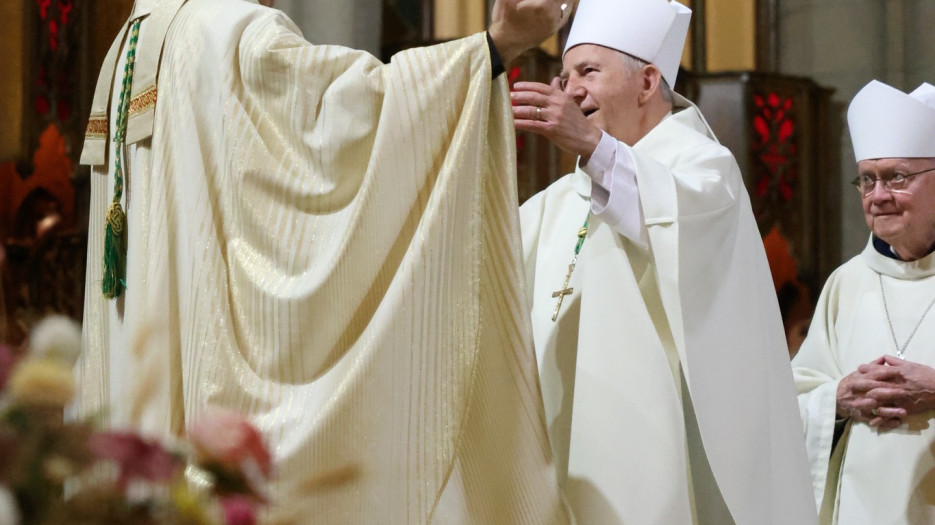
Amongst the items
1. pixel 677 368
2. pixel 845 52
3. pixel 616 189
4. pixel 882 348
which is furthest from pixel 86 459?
pixel 845 52

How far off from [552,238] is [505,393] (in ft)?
3.45

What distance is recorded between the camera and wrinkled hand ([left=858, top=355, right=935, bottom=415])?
395cm

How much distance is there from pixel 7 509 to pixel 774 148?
6.22 meters

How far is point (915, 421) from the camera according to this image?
161 inches

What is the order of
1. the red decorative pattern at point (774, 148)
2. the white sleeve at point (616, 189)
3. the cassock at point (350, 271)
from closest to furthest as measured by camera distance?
1. the cassock at point (350, 271)
2. the white sleeve at point (616, 189)
3. the red decorative pattern at point (774, 148)

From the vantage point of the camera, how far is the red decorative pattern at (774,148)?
6805 mm

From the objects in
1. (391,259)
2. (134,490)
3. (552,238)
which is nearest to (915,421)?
(552,238)

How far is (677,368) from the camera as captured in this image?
342cm

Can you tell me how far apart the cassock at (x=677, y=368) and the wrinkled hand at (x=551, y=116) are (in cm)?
16

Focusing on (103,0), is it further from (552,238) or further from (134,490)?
(134,490)

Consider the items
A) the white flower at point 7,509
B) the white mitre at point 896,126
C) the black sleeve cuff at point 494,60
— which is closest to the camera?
the white flower at point 7,509

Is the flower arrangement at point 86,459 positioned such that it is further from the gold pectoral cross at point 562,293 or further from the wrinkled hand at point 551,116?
the gold pectoral cross at point 562,293

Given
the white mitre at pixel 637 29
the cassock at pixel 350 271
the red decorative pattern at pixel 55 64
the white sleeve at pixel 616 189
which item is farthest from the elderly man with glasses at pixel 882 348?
the red decorative pattern at pixel 55 64

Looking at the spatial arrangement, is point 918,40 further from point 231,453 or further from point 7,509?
point 7,509
